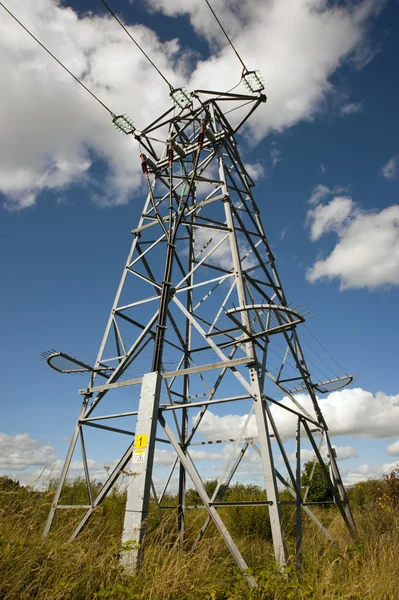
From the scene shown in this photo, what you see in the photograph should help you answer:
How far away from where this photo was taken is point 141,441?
7414 millimetres

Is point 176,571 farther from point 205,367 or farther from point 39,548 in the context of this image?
point 205,367

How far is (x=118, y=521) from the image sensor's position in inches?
451

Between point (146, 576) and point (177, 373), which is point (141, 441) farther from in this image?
point (146, 576)

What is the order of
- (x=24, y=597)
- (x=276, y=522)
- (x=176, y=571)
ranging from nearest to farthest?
(x=24, y=597) < (x=176, y=571) < (x=276, y=522)

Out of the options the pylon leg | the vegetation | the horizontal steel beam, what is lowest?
the vegetation

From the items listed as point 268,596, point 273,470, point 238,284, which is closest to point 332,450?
point 273,470

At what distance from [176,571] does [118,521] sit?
7.86 m

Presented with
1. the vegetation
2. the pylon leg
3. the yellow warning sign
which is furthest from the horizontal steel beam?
the vegetation

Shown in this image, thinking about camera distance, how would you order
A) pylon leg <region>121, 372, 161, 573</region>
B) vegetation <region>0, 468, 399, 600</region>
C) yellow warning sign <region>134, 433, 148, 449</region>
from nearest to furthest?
vegetation <region>0, 468, 399, 600</region>, pylon leg <region>121, 372, 161, 573</region>, yellow warning sign <region>134, 433, 148, 449</region>

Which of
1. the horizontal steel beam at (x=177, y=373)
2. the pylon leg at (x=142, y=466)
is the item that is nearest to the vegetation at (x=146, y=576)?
the pylon leg at (x=142, y=466)

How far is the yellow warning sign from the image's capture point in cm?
732

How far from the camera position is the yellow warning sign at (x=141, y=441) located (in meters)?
7.32

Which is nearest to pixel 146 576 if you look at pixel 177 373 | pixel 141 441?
pixel 141 441

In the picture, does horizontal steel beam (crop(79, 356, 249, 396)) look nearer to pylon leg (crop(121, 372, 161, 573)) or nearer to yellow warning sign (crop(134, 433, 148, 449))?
pylon leg (crop(121, 372, 161, 573))
